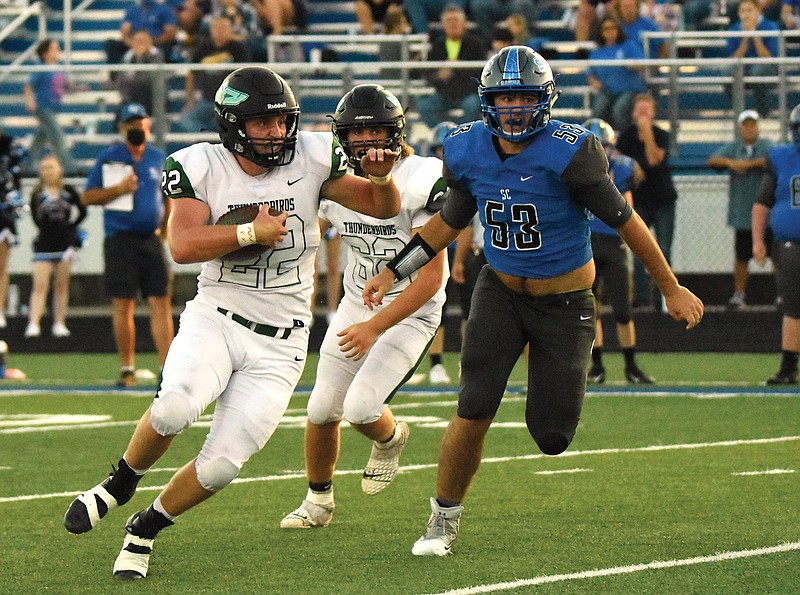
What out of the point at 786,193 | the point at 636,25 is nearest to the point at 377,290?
the point at 786,193

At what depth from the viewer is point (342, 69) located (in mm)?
15859

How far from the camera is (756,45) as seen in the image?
625 inches

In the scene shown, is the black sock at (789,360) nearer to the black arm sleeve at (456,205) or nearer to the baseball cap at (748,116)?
the baseball cap at (748,116)

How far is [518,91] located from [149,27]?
46.9 feet

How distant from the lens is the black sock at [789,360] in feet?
37.6

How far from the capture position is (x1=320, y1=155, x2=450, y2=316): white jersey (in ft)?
21.9

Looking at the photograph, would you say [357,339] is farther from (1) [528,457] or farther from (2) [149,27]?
(2) [149,27]

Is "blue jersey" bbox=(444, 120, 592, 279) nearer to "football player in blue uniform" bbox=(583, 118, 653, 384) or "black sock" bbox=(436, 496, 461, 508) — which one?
"black sock" bbox=(436, 496, 461, 508)

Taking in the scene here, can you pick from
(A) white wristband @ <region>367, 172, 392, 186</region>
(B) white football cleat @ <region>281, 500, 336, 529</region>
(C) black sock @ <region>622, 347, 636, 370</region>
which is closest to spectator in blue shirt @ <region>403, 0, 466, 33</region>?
(C) black sock @ <region>622, 347, 636, 370</region>

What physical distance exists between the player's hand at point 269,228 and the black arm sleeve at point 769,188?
6783mm

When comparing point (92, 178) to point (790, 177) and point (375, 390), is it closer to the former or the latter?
point (790, 177)

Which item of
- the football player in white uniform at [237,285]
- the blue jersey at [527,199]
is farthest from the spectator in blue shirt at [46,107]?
the blue jersey at [527,199]

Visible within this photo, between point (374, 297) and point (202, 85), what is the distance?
1096 cm

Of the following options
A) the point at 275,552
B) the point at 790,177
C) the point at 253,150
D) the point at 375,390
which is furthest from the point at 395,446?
the point at 790,177
